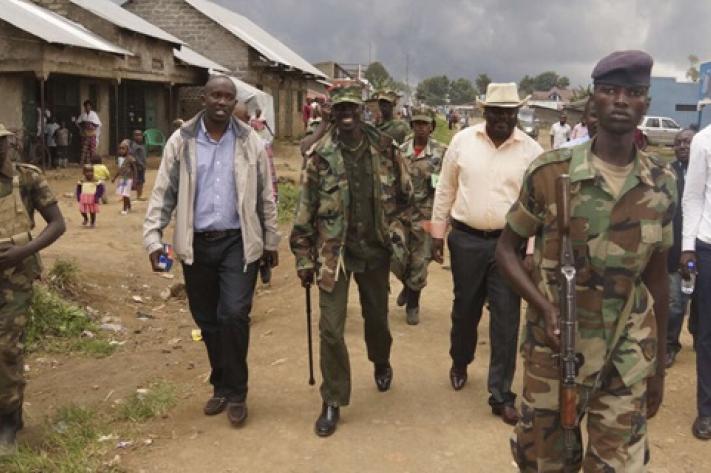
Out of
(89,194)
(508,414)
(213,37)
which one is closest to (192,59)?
(213,37)

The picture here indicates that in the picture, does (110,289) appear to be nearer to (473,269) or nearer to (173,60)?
(473,269)

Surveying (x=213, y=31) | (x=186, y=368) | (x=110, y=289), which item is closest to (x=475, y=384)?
(x=186, y=368)

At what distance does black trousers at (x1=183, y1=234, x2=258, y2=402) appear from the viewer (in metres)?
4.37

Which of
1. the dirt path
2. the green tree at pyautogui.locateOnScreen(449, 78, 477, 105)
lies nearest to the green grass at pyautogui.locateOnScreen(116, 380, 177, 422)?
the dirt path

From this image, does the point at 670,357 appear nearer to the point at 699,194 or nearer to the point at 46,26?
the point at 699,194

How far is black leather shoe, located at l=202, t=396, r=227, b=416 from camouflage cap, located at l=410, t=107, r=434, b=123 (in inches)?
140

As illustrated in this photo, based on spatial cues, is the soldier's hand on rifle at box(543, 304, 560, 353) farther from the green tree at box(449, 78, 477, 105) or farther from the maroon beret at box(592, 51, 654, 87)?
the green tree at box(449, 78, 477, 105)

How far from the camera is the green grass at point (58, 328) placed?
20.7 ft

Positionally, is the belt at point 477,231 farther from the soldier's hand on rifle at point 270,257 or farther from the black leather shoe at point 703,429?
the black leather shoe at point 703,429

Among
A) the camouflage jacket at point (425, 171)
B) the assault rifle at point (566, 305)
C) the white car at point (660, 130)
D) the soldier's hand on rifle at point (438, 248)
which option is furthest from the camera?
the white car at point (660, 130)

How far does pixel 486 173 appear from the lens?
15.0ft

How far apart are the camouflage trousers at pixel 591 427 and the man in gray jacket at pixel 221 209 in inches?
82.6

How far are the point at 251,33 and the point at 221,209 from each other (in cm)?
3193

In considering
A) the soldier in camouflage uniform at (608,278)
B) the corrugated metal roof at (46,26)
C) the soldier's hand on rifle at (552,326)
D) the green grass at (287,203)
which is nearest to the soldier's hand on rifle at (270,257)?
the soldier in camouflage uniform at (608,278)
